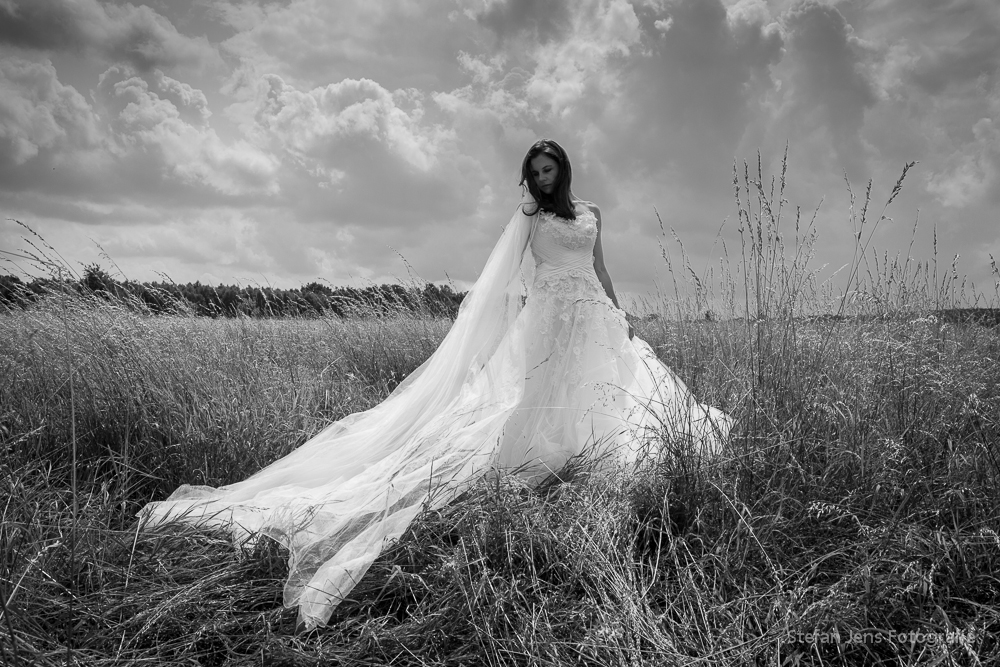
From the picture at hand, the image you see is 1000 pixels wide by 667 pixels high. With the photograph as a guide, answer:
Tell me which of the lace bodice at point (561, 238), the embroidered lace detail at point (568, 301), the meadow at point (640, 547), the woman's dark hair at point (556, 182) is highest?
the woman's dark hair at point (556, 182)

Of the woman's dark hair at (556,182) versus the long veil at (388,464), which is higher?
the woman's dark hair at (556,182)

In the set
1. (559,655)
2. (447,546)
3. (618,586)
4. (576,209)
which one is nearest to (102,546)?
(447,546)

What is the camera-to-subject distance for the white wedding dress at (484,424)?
2768mm

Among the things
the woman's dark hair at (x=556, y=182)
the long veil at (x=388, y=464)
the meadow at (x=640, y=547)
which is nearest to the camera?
the meadow at (x=640, y=547)

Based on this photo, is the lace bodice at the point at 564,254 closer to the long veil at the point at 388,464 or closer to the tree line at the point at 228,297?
the long veil at the point at 388,464

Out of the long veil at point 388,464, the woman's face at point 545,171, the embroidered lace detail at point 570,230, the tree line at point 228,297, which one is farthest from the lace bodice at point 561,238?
the tree line at point 228,297

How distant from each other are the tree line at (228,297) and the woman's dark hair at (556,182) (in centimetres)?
361

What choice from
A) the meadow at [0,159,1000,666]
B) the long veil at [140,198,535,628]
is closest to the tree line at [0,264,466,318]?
the meadow at [0,159,1000,666]

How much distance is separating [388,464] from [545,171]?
250cm

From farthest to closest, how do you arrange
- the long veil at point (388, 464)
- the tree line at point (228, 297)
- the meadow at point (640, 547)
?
the tree line at point (228, 297)
the long veil at point (388, 464)
the meadow at point (640, 547)

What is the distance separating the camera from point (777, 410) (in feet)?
9.84

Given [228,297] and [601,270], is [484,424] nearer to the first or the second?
[601,270]

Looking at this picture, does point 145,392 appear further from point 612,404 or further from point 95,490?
point 612,404

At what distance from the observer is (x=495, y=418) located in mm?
3531
